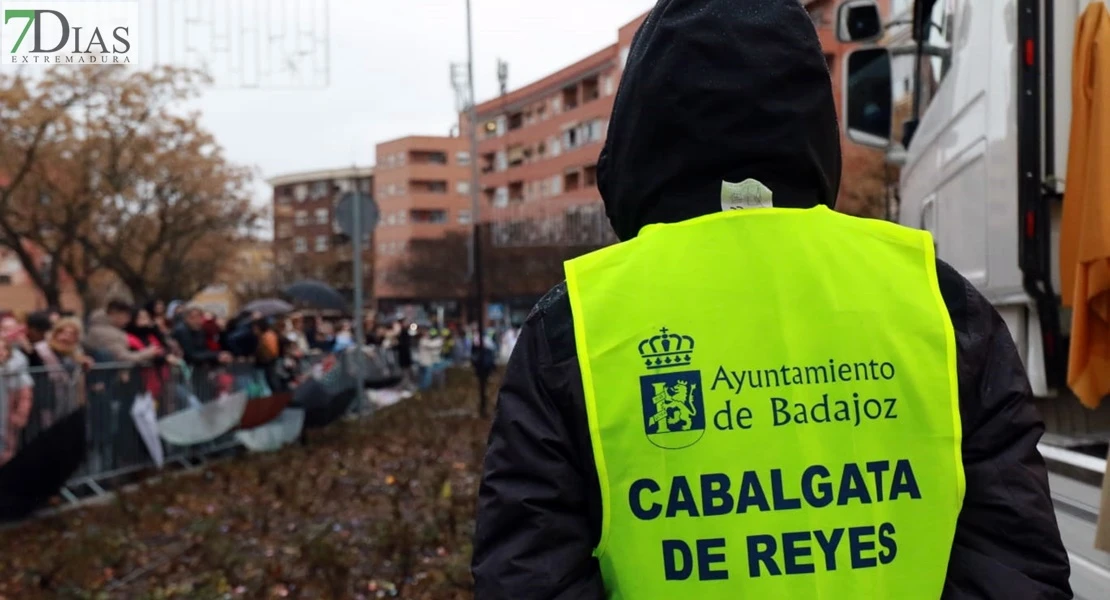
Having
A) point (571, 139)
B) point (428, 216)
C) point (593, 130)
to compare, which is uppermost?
point (571, 139)

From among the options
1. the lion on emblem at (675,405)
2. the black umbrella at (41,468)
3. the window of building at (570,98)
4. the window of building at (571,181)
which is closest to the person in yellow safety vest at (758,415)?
the lion on emblem at (675,405)

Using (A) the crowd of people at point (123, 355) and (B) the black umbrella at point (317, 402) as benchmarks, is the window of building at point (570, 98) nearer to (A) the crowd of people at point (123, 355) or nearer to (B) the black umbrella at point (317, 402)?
(A) the crowd of people at point (123, 355)

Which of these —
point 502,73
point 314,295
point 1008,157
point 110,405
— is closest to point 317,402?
point 110,405

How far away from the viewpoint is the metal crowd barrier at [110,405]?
7.92 m

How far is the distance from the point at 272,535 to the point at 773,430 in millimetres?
6046

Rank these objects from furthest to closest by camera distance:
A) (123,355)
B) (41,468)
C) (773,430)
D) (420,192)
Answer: (420,192) → (123,355) → (41,468) → (773,430)

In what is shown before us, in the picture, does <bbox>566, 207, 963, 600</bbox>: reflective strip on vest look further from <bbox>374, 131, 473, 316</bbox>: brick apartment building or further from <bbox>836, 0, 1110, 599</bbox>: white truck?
<bbox>374, 131, 473, 316</bbox>: brick apartment building

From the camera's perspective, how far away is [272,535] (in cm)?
709

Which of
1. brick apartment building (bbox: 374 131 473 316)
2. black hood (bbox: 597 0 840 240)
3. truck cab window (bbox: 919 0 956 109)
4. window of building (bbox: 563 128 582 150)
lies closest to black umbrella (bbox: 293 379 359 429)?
truck cab window (bbox: 919 0 956 109)

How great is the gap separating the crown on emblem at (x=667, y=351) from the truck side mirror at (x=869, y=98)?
136 inches

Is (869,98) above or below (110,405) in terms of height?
above

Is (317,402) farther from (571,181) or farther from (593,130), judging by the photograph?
(571,181)

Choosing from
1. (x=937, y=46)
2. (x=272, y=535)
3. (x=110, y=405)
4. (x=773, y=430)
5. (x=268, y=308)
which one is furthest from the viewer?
(x=268, y=308)

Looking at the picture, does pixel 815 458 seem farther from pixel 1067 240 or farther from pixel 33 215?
pixel 33 215
